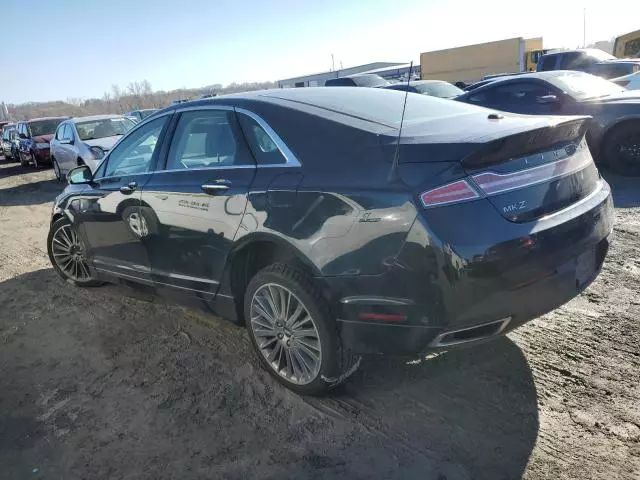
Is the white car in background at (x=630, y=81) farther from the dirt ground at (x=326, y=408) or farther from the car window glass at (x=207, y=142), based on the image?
the car window glass at (x=207, y=142)

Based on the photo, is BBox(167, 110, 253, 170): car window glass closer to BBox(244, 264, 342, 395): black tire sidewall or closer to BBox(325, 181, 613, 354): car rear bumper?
BBox(244, 264, 342, 395): black tire sidewall

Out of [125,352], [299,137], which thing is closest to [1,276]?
[125,352]

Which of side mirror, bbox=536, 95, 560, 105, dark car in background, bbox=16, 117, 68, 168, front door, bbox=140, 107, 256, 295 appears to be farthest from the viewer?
dark car in background, bbox=16, 117, 68, 168

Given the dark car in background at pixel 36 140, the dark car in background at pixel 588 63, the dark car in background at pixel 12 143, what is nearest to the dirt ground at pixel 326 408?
the dark car in background at pixel 588 63

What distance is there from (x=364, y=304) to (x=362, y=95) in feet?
5.35

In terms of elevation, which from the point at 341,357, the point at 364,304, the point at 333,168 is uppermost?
the point at 333,168

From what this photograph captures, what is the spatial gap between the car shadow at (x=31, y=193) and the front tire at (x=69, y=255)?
6479 mm

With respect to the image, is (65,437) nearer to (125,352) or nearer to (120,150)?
(125,352)

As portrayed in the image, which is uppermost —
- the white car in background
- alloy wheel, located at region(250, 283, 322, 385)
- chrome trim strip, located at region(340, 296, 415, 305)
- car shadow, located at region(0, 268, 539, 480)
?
the white car in background

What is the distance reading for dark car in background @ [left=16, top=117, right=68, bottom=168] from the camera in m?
16.5

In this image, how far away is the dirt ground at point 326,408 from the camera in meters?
2.42

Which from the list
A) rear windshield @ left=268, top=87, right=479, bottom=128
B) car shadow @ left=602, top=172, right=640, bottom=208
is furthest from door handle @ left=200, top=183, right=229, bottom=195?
car shadow @ left=602, top=172, right=640, bottom=208

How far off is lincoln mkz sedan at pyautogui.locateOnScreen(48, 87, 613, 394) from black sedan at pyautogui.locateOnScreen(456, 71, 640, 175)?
5.18 meters

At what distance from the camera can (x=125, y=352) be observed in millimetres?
3736
